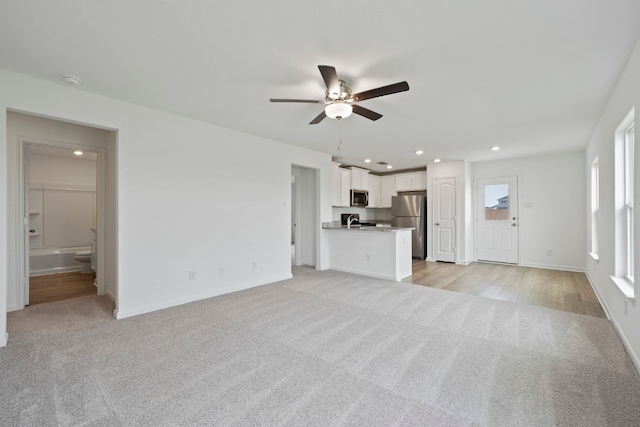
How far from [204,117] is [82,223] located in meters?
4.81

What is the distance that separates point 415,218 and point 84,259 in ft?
23.8

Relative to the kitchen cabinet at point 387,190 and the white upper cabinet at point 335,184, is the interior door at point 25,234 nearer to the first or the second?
the white upper cabinet at point 335,184

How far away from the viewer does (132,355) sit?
2336 mm

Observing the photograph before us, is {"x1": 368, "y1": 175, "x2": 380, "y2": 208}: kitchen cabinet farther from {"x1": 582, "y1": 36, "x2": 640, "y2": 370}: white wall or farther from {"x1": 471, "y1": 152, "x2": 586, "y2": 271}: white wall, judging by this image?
{"x1": 582, "y1": 36, "x2": 640, "y2": 370}: white wall

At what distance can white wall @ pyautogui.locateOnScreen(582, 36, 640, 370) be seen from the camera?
6.90 ft

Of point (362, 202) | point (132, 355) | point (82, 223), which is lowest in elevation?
point (132, 355)

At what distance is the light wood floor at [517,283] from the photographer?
369 centimetres

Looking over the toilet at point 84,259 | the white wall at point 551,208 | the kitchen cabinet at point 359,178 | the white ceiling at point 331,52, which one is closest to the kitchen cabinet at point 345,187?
the kitchen cabinet at point 359,178

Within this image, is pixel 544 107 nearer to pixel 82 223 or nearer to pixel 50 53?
pixel 50 53

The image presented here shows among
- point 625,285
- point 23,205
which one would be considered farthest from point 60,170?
point 625,285

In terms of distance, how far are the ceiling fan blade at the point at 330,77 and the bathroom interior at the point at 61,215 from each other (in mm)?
5138

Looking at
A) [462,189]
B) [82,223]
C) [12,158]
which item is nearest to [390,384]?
[12,158]

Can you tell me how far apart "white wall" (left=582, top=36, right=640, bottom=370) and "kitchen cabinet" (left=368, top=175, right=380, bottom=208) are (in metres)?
4.49

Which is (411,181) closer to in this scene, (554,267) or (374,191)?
(374,191)
